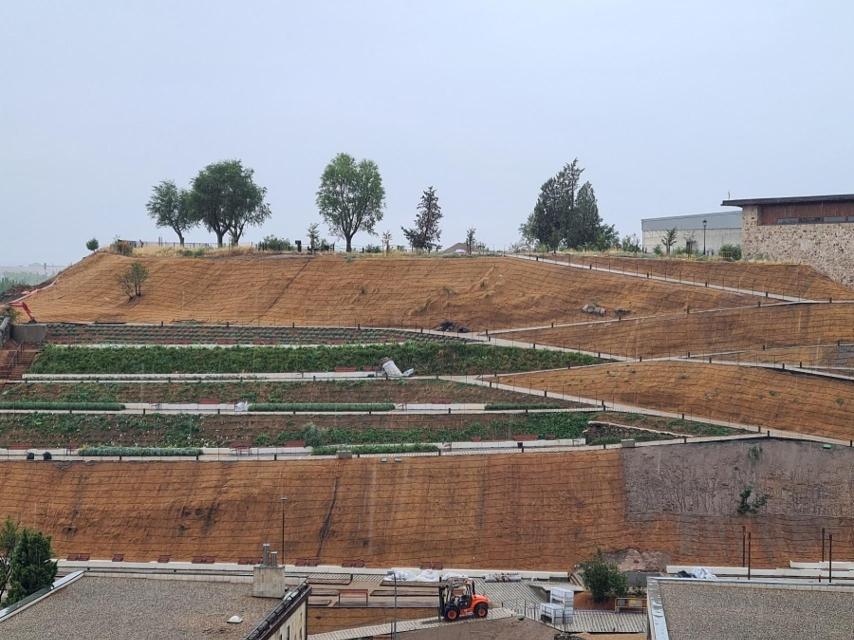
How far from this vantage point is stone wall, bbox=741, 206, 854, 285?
58719 mm

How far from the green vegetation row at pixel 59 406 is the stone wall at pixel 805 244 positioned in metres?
33.2

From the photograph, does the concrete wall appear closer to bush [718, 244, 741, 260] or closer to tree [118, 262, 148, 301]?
bush [718, 244, 741, 260]

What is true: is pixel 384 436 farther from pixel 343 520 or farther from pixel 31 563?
pixel 31 563

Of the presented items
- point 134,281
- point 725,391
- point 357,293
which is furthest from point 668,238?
point 134,281

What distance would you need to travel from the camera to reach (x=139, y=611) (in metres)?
25.8

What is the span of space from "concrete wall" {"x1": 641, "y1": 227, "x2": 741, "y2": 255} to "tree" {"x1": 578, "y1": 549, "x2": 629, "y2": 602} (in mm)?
34304

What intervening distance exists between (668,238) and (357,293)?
1934 centimetres

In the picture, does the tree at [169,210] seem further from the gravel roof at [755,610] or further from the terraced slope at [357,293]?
the gravel roof at [755,610]

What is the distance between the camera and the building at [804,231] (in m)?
58.9

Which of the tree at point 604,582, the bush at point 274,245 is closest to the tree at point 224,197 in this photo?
the bush at point 274,245

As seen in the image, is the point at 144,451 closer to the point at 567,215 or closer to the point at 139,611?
the point at 139,611

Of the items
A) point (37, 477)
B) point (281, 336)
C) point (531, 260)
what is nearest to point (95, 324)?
point (281, 336)

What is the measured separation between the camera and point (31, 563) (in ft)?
96.8

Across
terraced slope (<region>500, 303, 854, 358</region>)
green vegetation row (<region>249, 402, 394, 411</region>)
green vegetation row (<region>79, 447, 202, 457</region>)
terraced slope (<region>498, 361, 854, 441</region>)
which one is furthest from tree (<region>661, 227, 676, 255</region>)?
green vegetation row (<region>79, 447, 202, 457</region>)
